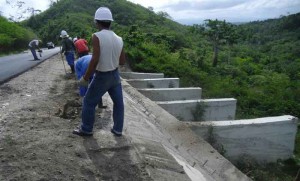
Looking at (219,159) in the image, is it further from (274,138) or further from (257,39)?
(257,39)

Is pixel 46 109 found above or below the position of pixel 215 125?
above

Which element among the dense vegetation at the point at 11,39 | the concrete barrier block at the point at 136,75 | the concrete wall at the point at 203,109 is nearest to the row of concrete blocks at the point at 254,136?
the concrete wall at the point at 203,109

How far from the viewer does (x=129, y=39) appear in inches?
866

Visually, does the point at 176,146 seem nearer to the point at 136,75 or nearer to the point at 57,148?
the point at 57,148

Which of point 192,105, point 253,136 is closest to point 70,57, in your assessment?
point 192,105

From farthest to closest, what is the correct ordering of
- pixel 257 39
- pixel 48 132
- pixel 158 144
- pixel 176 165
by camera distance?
pixel 257 39 < pixel 158 144 < pixel 48 132 < pixel 176 165

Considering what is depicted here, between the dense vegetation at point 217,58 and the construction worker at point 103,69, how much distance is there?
4.92 m

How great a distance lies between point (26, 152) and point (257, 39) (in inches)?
3171

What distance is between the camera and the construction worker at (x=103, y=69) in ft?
15.0

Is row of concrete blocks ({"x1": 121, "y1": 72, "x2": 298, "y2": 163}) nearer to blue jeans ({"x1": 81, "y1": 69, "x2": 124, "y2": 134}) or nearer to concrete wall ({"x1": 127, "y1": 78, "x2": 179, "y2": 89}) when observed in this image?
blue jeans ({"x1": 81, "y1": 69, "x2": 124, "y2": 134})

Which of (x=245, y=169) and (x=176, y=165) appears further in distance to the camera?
(x=245, y=169)

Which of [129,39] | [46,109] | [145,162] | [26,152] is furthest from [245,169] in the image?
[129,39]

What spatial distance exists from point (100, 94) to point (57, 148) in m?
1.01

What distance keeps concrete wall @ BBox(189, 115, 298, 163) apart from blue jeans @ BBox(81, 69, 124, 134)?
3706 mm
